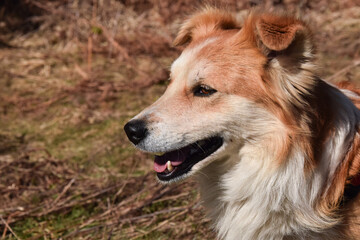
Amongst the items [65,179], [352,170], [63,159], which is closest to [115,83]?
[63,159]

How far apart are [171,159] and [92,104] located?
11.4ft

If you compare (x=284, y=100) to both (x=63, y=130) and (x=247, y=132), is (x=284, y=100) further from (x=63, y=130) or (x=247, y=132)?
(x=63, y=130)

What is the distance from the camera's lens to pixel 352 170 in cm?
258

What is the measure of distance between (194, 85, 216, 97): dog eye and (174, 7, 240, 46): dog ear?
1.84 feet

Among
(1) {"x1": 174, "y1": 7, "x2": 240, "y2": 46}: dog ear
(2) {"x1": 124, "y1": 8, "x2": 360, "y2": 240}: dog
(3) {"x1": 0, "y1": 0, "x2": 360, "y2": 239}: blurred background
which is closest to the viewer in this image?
(2) {"x1": 124, "y1": 8, "x2": 360, "y2": 240}: dog

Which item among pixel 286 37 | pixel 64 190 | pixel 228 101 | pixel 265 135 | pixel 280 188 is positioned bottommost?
pixel 64 190

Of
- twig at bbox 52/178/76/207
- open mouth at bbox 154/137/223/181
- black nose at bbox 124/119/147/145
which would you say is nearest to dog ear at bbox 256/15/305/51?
open mouth at bbox 154/137/223/181

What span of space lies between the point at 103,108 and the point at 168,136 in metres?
3.52

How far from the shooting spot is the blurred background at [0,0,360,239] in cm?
378

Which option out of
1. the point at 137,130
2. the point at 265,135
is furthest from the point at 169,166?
the point at 265,135

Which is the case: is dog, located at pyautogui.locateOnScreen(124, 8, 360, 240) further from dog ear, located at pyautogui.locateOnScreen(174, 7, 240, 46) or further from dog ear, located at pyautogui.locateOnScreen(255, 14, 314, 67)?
dog ear, located at pyautogui.locateOnScreen(174, 7, 240, 46)

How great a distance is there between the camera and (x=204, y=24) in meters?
3.22

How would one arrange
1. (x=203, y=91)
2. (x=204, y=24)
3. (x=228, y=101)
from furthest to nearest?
(x=204, y=24) → (x=203, y=91) → (x=228, y=101)

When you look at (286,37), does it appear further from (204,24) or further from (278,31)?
(204,24)
